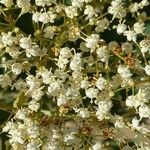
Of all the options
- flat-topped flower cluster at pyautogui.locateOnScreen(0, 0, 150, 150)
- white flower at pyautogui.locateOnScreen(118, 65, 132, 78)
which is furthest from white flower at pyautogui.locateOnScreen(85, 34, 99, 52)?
white flower at pyautogui.locateOnScreen(118, 65, 132, 78)

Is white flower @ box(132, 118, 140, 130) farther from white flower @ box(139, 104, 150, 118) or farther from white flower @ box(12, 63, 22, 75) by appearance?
white flower @ box(12, 63, 22, 75)

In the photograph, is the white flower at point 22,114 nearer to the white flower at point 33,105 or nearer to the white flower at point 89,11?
the white flower at point 33,105

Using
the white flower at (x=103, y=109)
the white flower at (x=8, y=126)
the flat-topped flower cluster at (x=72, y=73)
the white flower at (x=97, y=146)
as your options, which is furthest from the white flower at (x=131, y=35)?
the white flower at (x=8, y=126)

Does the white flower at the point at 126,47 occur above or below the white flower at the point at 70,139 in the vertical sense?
above

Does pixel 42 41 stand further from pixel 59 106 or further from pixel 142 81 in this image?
pixel 142 81

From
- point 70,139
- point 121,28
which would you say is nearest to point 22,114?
point 70,139

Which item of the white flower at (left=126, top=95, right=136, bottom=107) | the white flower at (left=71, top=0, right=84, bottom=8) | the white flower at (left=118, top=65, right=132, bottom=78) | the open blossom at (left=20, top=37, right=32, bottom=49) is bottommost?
the white flower at (left=126, top=95, right=136, bottom=107)

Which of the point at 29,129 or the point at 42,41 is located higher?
the point at 42,41

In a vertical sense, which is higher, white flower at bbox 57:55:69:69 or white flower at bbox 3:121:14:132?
white flower at bbox 57:55:69:69

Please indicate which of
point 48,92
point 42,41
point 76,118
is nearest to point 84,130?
point 76,118
